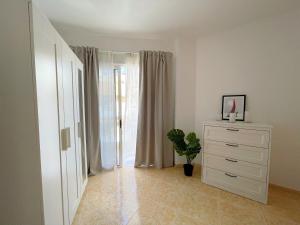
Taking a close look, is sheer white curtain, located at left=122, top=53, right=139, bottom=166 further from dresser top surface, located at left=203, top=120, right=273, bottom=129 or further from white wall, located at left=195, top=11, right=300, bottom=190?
white wall, located at left=195, top=11, right=300, bottom=190

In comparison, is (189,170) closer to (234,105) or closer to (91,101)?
(234,105)

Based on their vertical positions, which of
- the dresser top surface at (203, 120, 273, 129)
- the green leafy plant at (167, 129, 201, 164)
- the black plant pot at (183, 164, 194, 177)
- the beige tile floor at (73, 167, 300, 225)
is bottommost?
the beige tile floor at (73, 167, 300, 225)

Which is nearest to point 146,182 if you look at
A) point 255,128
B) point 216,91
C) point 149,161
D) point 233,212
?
point 149,161

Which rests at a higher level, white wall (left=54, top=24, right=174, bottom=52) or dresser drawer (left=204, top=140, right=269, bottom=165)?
white wall (left=54, top=24, right=174, bottom=52)

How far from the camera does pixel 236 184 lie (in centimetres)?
217

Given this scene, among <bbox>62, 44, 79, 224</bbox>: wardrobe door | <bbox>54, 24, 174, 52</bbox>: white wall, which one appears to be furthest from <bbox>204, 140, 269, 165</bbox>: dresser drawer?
<bbox>54, 24, 174, 52</bbox>: white wall

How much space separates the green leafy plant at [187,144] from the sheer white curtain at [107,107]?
3.62 ft

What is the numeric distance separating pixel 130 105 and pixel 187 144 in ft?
4.15

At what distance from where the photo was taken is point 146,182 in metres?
2.54

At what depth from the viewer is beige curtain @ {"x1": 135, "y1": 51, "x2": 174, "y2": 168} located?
2980mm

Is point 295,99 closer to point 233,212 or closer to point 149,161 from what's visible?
point 233,212

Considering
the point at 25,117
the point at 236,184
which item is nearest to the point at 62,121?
the point at 25,117

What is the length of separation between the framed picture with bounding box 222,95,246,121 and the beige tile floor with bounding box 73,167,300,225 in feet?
3.75

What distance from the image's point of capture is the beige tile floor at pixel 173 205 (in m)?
1.71
